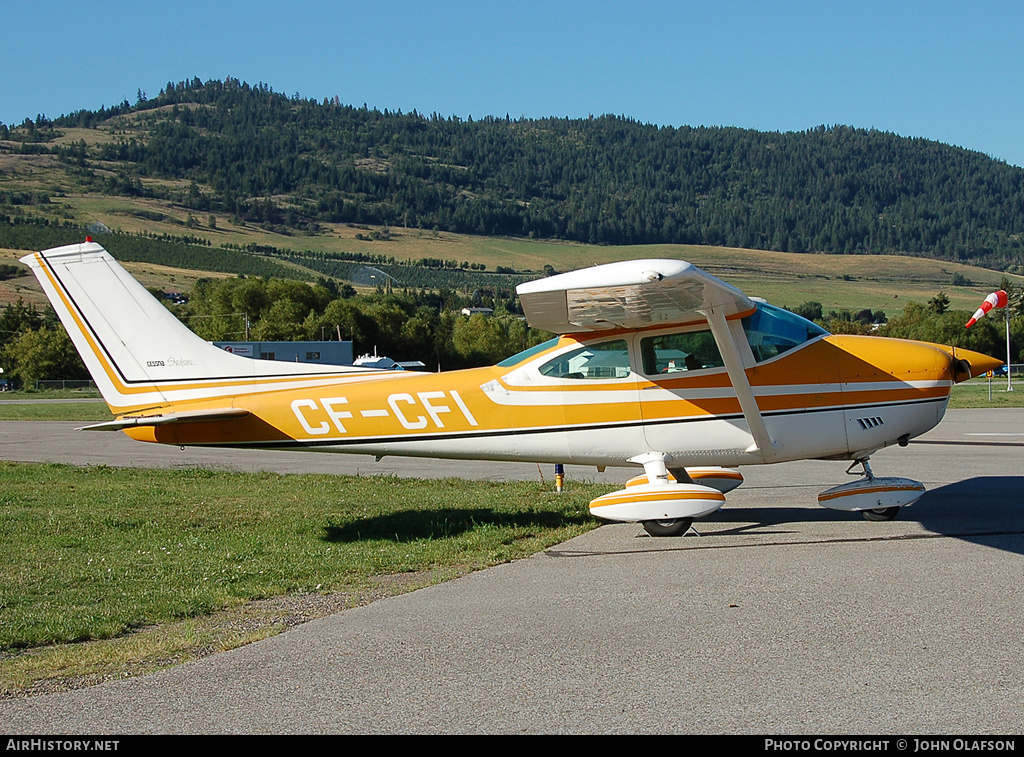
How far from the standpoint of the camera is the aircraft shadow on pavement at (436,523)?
9969 mm

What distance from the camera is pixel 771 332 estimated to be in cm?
973

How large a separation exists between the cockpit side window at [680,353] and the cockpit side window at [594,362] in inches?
8.8

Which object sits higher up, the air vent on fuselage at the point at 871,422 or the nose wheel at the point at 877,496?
the air vent on fuselage at the point at 871,422

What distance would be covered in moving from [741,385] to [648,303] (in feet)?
4.52

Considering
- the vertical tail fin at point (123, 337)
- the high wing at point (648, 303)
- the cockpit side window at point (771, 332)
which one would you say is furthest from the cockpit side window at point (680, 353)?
the vertical tail fin at point (123, 337)

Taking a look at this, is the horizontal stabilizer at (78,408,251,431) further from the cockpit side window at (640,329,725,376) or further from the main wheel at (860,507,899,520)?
the main wheel at (860,507,899,520)

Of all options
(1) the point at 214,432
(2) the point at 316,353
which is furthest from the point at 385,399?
(2) the point at 316,353

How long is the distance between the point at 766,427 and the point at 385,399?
4.03 metres

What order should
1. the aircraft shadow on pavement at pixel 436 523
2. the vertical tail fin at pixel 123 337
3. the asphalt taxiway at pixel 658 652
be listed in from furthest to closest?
the vertical tail fin at pixel 123 337 < the aircraft shadow on pavement at pixel 436 523 < the asphalt taxiway at pixel 658 652

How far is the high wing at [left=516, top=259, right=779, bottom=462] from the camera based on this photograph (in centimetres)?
763

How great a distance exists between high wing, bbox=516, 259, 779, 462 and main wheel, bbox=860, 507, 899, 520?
1233 mm

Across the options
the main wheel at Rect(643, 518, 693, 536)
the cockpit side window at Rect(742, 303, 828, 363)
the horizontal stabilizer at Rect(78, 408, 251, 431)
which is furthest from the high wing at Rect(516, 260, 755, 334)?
the horizontal stabilizer at Rect(78, 408, 251, 431)

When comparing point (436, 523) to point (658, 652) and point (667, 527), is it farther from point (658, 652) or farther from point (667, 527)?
point (658, 652)

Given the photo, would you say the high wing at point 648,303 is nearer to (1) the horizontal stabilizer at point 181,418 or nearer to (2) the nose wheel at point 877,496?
(2) the nose wheel at point 877,496
